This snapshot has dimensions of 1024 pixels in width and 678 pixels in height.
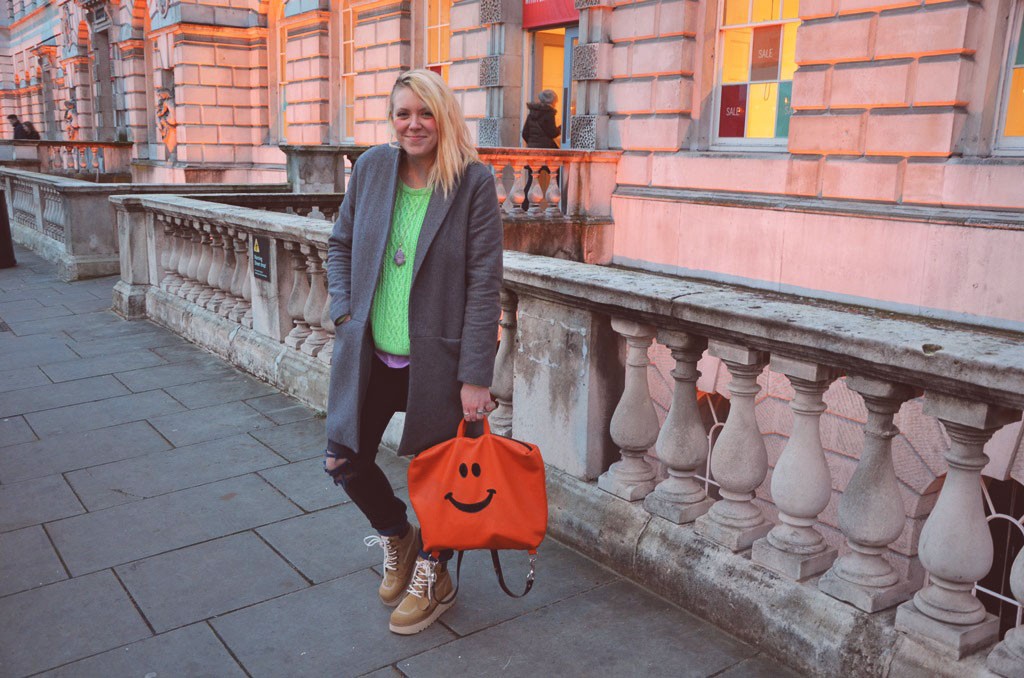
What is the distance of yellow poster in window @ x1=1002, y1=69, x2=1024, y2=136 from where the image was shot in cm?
836

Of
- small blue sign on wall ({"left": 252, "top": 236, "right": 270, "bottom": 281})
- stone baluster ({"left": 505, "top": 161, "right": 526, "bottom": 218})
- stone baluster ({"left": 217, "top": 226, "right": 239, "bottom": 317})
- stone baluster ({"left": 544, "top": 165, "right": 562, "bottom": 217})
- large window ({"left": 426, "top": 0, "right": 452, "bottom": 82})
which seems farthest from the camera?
large window ({"left": 426, "top": 0, "right": 452, "bottom": 82})

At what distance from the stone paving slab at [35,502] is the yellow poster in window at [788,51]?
9.58 meters

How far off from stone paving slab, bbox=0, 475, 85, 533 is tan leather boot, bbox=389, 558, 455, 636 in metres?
1.90

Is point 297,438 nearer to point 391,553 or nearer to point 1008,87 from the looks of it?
point 391,553

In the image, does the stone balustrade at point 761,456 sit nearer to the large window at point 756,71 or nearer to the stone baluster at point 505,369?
the stone baluster at point 505,369

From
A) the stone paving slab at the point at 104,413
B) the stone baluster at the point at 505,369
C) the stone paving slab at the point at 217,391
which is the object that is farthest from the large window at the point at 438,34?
the stone baluster at the point at 505,369

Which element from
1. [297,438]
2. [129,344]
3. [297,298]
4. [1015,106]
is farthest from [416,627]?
[1015,106]

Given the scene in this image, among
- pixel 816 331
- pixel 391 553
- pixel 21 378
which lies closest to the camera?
pixel 816 331

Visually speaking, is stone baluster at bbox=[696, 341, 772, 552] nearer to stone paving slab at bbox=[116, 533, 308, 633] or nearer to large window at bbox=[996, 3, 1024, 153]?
stone paving slab at bbox=[116, 533, 308, 633]

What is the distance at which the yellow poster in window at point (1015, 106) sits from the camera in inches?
329

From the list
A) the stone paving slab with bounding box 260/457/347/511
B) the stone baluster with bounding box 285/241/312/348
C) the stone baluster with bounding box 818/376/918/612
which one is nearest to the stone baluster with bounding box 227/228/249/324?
the stone baluster with bounding box 285/241/312/348

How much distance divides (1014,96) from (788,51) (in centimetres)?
308

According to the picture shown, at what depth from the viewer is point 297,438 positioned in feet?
16.1

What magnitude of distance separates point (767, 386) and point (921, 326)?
7401 millimetres
